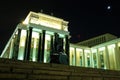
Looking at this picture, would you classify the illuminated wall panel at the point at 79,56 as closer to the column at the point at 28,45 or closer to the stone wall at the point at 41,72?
the column at the point at 28,45

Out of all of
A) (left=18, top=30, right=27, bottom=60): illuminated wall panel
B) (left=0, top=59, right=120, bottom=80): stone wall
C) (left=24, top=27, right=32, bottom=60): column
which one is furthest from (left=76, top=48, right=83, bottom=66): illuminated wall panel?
(left=0, top=59, right=120, bottom=80): stone wall

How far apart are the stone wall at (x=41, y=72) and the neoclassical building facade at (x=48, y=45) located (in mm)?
22164

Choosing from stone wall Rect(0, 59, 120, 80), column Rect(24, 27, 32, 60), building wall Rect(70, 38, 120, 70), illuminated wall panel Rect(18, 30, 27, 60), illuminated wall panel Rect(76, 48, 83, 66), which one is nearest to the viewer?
Result: stone wall Rect(0, 59, 120, 80)

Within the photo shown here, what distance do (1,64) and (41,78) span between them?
3.86ft

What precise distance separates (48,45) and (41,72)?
29.4 metres

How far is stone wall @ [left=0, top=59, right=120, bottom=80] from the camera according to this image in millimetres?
4078

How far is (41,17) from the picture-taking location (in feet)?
106

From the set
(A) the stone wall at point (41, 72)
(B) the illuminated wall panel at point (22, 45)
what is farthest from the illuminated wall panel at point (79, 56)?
(A) the stone wall at point (41, 72)

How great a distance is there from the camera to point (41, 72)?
460 cm

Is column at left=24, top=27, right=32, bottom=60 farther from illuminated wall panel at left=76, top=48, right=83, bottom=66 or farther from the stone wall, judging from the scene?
the stone wall

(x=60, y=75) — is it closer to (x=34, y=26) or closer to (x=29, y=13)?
(x=34, y=26)

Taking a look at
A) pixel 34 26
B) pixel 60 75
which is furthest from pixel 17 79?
pixel 34 26

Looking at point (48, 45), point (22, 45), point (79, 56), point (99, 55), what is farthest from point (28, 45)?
point (99, 55)

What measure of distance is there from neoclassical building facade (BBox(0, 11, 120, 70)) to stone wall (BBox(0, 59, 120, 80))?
72.7ft
